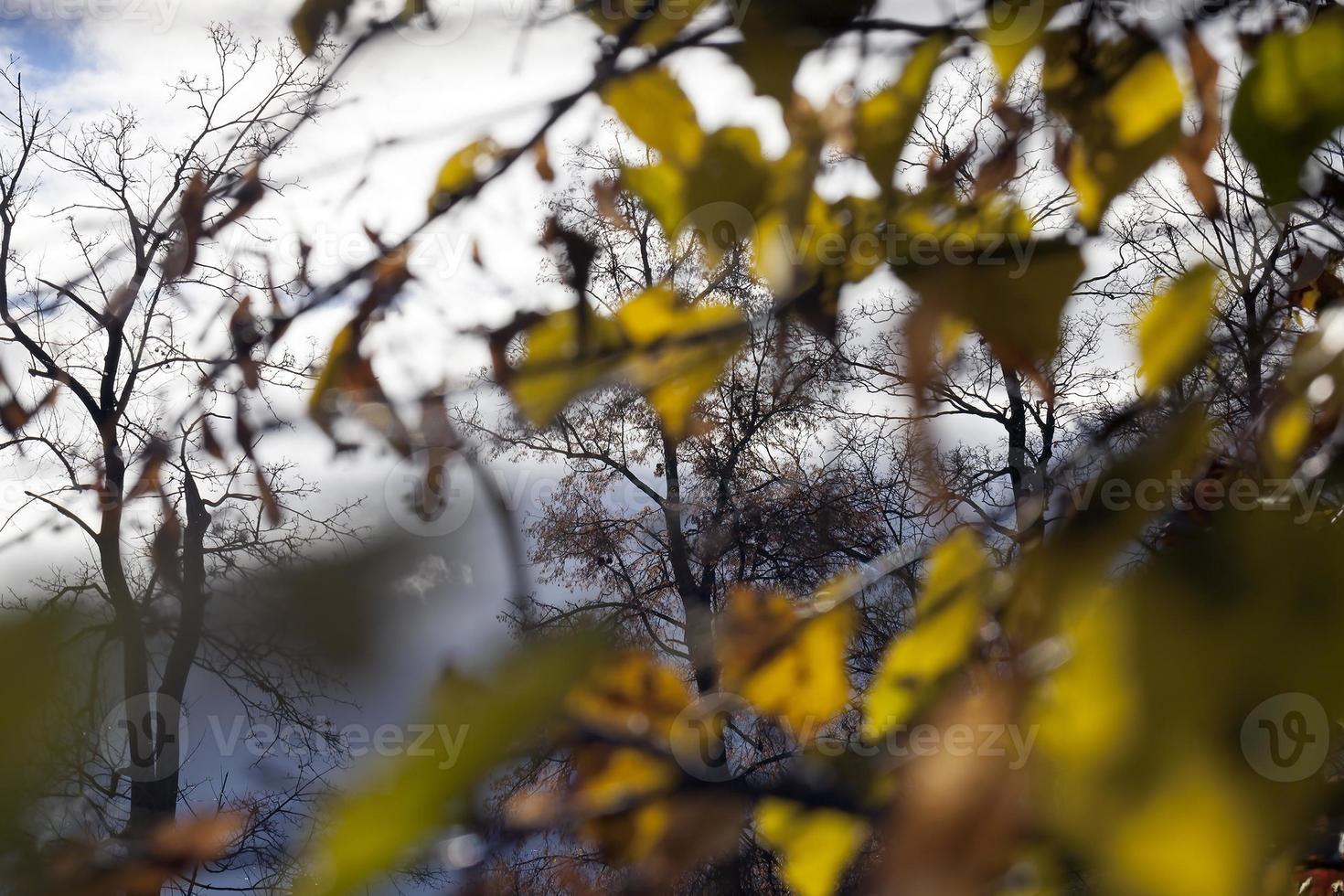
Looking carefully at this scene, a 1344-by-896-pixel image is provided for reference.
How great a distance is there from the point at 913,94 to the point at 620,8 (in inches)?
7.6

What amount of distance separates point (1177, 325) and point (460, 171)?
37 cm

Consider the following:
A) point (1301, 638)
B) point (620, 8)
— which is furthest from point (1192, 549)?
point (620, 8)

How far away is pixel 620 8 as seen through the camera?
491 mm

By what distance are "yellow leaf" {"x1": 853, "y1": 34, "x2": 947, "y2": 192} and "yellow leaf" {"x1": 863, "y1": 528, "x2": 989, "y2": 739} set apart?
0.16 m

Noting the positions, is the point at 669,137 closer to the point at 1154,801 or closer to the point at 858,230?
the point at 858,230

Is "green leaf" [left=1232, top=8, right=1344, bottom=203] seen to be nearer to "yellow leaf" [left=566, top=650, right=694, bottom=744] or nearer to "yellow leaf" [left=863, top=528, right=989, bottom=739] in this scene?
"yellow leaf" [left=863, top=528, right=989, bottom=739]

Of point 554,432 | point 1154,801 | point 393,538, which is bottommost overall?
point 1154,801

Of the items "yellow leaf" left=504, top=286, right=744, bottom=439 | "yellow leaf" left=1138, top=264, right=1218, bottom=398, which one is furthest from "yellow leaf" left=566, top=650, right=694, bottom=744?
"yellow leaf" left=1138, top=264, right=1218, bottom=398

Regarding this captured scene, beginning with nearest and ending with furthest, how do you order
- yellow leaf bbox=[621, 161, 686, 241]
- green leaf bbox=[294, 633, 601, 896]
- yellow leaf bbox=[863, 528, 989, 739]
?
green leaf bbox=[294, 633, 601, 896], yellow leaf bbox=[863, 528, 989, 739], yellow leaf bbox=[621, 161, 686, 241]

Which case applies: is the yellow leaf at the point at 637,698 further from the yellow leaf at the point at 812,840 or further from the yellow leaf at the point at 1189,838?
the yellow leaf at the point at 1189,838

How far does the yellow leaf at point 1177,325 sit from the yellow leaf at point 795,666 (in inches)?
6.4

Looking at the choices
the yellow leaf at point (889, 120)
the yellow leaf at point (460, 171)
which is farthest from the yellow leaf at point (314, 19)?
the yellow leaf at point (889, 120)

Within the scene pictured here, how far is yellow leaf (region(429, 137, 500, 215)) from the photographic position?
1.65 ft

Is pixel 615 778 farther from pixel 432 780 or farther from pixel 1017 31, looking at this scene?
pixel 1017 31
